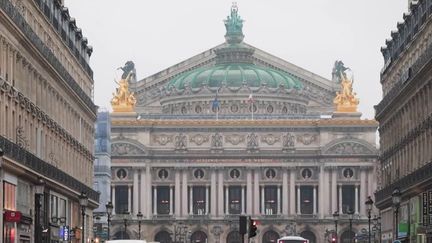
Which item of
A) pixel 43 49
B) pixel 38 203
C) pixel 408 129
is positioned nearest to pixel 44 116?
pixel 43 49

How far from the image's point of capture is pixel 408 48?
10244cm

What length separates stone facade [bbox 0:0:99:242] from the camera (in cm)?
7012

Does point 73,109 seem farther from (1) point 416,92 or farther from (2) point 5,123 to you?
(2) point 5,123

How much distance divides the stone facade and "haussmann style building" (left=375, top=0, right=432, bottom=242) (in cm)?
1938

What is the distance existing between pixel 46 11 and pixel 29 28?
1194 centimetres

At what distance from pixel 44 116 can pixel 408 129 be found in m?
26.9

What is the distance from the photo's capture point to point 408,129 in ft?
330

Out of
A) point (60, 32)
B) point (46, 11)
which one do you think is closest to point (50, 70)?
point (46, 11)

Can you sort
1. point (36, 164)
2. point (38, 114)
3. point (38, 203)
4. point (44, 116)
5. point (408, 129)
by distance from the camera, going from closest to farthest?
point (38, 203)
point (36, 164)
point (38, 114)
point (44, 116)
point (408, 129)

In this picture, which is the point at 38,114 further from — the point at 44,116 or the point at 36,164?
the point at 36,164

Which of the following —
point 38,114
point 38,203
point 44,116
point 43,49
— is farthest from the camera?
point 44,116

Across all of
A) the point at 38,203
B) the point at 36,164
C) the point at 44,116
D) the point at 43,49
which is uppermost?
the point at 43,49

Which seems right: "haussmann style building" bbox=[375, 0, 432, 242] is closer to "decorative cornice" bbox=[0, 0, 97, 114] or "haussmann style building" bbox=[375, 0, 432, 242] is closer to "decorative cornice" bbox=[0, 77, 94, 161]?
"decorative cornice" bbox=[0, 77, 94, 161]

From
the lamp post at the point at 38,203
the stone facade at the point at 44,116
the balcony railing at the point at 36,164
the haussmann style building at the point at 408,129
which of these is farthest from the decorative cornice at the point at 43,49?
the haussmann style building at the point at 408,129
